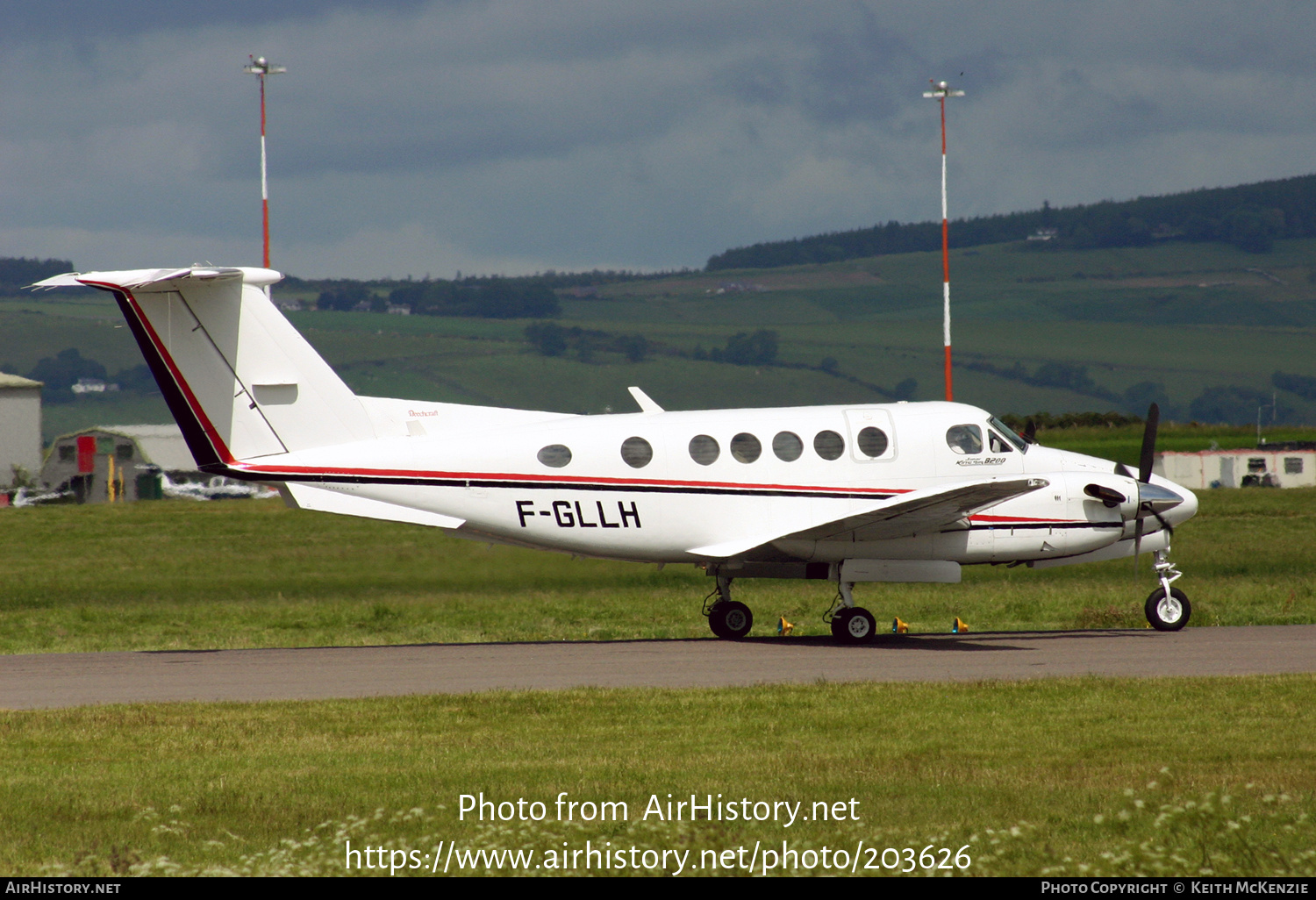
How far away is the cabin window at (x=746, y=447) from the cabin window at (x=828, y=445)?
0.79 metres

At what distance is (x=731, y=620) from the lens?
66.6 feet

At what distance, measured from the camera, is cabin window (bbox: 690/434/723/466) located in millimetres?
18938

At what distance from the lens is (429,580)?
21.4 metres

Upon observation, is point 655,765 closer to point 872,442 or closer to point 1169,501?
point 872,442

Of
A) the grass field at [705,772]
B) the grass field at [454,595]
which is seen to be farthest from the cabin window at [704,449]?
the grass field at [705,772]

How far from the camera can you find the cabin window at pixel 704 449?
746 inches

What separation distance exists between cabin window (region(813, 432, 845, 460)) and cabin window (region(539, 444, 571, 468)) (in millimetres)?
3457

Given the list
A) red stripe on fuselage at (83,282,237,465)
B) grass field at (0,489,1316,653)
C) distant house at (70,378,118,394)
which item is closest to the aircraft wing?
grass field at (0,489,1316,653)

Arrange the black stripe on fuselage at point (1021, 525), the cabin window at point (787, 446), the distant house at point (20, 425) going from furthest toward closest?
the distant house at point (20, 425) < the black stripe on fuselage at point (1021, 525) < the cabin window at point (787, 446)

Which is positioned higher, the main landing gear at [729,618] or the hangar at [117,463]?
the hangar at [117,463]

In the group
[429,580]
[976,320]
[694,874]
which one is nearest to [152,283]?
[429,580]

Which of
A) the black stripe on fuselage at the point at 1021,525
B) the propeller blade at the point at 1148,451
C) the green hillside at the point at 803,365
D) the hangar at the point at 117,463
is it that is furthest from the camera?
the green hillside at the point at 803,365

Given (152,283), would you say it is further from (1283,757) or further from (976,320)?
(976,320)

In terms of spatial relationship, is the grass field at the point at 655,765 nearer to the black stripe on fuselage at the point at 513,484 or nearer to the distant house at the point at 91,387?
the black stripe on fuselage at the point at 513,484
